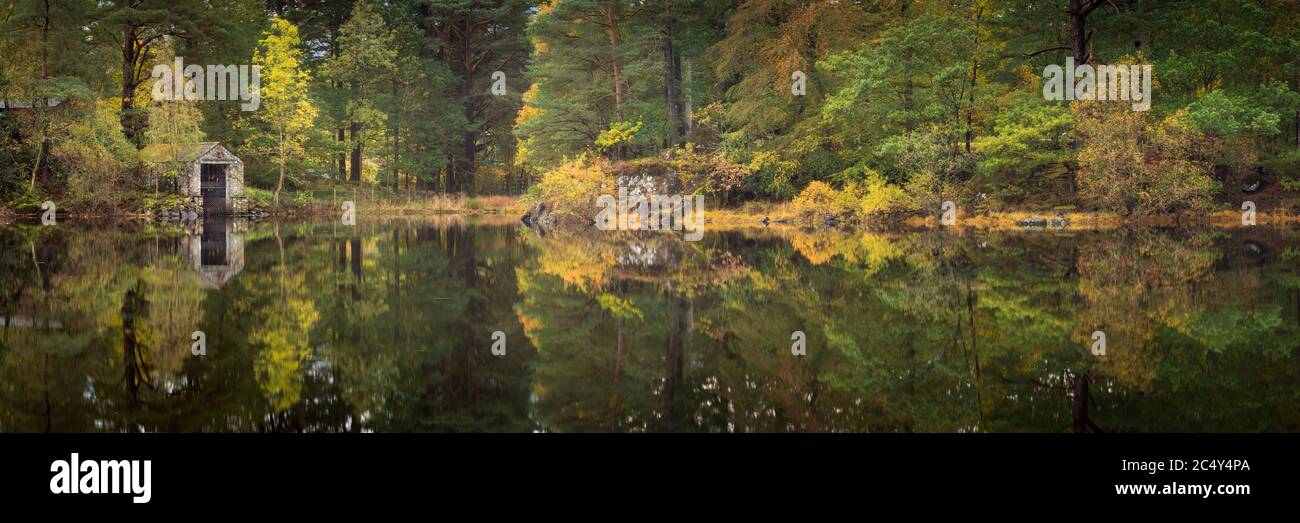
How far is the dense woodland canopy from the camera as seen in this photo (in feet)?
88.6

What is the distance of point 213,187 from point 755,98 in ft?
87.9

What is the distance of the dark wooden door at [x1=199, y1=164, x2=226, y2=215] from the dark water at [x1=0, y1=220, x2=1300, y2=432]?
28.8 meters

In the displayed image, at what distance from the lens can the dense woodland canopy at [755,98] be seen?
27016 mm

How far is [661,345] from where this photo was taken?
791cm

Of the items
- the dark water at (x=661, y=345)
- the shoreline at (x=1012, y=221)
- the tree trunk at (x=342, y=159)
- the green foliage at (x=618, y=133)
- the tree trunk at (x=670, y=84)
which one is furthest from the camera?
the tree trunk at (x=342, y=159)

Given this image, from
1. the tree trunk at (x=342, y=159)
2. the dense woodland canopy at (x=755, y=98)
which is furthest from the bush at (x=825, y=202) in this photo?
the tree trunk at (x=342, y=159)

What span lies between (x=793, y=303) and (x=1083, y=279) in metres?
4.59

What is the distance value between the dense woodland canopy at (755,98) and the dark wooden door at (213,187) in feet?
8.58

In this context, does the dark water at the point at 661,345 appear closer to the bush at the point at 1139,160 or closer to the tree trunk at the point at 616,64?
the bush at the point at 1139,160

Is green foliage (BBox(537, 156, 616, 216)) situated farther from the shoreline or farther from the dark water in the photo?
the dark water

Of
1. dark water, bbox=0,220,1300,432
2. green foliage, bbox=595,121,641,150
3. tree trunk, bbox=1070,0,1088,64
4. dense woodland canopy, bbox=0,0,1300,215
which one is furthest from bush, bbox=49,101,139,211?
tree trunk, bbox=1070,0,1088,64

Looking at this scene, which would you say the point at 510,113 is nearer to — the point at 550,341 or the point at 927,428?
the point at 550,341

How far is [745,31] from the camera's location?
3438 centimetres
